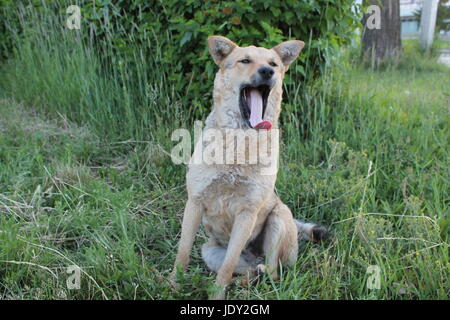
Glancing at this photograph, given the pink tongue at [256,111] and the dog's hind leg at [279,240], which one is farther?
the dog's hind leg at [279,240]

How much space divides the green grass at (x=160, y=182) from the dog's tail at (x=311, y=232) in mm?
71

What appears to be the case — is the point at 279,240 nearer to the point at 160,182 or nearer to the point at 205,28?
the point at 160,182

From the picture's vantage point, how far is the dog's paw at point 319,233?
9.81 ft

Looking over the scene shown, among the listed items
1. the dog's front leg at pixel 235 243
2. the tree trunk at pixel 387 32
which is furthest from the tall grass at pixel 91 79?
the tree trunk at pixel 387 32

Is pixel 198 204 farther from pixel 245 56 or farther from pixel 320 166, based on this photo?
pixel 320 166

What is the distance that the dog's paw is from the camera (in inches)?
118

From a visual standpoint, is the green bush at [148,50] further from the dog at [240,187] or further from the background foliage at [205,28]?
the dog at [240,187]

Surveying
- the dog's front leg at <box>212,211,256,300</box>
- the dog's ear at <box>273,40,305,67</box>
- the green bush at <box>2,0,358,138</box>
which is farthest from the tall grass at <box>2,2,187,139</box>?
the dog's front leg at <box>212,211,256,300</box>

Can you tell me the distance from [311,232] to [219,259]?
0.70 metres

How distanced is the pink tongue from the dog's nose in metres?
0.16

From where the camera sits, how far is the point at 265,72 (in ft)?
8.34

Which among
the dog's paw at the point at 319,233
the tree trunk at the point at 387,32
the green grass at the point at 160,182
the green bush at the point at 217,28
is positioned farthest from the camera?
the tree trunk at the point at 387,32

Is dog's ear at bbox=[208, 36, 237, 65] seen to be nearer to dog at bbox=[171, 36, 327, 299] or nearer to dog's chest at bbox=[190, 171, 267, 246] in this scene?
dog at bbox=[171, 36, 327, 299]
